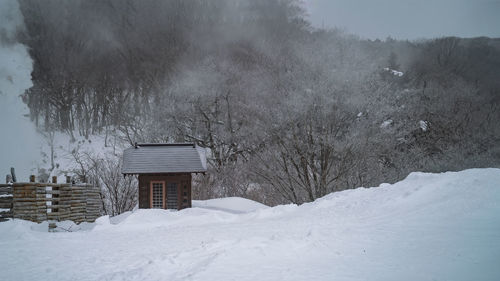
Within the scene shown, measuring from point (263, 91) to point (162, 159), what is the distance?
34.9 ft

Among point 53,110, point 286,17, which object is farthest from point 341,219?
point 53,110

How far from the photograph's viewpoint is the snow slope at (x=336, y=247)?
4609 millimetres

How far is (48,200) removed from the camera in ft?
41.3

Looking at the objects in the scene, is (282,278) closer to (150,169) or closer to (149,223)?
(149,223)

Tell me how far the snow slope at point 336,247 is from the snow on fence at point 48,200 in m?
1.45

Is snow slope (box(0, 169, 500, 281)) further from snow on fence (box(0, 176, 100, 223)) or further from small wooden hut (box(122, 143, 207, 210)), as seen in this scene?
small wooden hut (box(122, 143, 207, 210))

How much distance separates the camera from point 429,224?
20.4 feet

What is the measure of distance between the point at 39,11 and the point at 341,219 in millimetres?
38287

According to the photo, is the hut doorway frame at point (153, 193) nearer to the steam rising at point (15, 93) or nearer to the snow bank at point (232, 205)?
the snow bank at point (232, 205)

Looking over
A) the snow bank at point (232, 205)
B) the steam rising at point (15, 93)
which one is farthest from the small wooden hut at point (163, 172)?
the steam rising at point (15, 93)

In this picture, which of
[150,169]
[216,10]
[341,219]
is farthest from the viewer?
[216,10]

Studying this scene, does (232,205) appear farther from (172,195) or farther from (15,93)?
(15,93)

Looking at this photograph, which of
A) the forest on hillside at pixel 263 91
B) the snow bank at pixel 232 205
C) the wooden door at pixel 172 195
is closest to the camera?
the wooden door at pixel 172 195

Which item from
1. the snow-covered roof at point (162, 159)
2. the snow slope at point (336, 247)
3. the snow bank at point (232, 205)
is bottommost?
the snow bank at point (232, 205)
